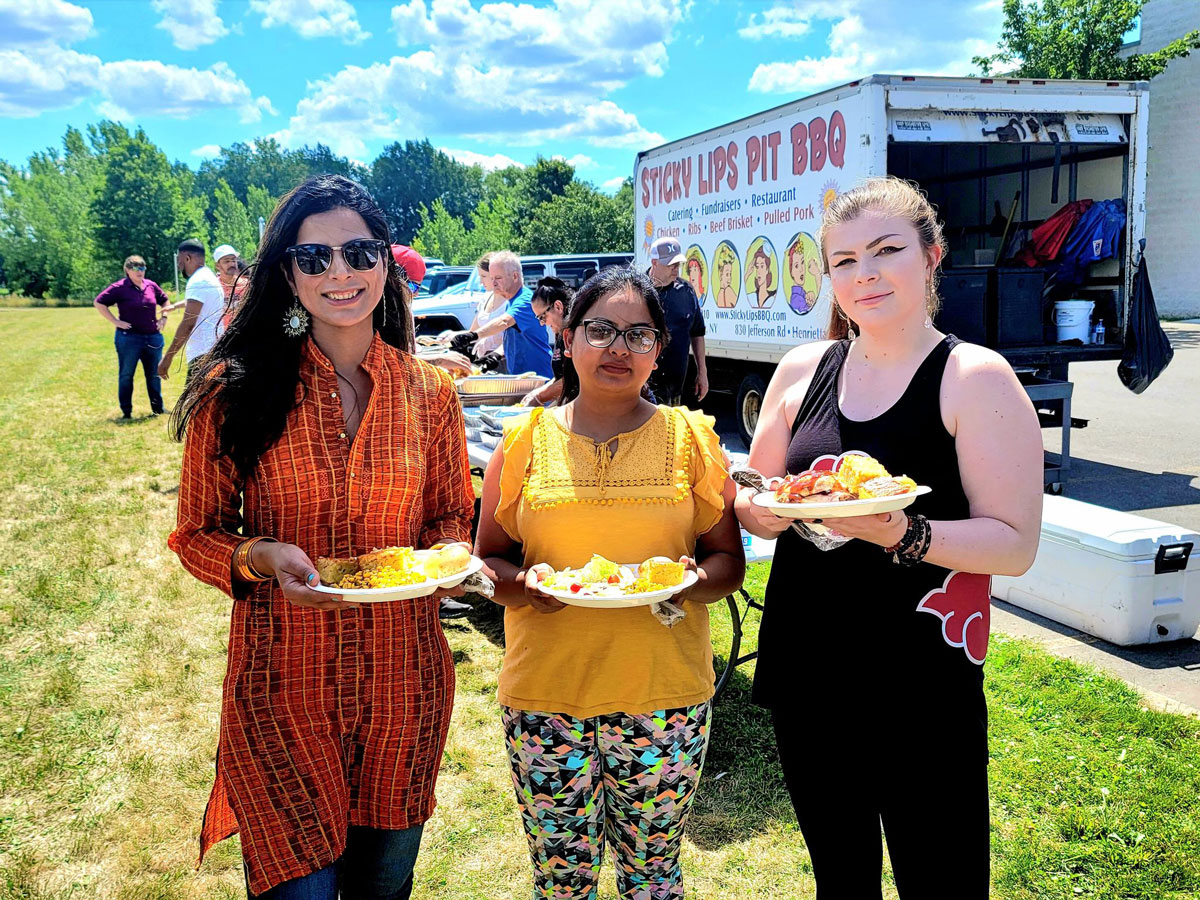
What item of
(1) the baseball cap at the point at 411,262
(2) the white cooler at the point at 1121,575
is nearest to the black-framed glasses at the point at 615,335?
(2) the white cooler at the point at 1121,575

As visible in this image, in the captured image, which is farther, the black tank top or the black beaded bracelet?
the black tank top

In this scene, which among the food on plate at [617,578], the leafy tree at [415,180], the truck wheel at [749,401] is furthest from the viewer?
the leafy tree at [415,180]

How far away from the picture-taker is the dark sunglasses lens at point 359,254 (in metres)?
2.01

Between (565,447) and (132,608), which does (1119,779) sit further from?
(132,608)

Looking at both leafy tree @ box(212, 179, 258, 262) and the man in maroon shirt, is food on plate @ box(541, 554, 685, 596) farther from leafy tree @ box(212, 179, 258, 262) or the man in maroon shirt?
leafy tree @ box(212, 179, 258, 262)

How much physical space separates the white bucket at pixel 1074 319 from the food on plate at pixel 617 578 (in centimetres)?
779

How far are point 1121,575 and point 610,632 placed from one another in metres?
3.55

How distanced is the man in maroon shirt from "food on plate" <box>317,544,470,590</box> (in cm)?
1109

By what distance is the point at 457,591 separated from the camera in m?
1.98

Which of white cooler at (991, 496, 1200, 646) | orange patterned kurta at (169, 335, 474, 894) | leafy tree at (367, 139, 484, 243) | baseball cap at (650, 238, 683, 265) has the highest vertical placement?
leafy tree at (367, 139, 484, 243)

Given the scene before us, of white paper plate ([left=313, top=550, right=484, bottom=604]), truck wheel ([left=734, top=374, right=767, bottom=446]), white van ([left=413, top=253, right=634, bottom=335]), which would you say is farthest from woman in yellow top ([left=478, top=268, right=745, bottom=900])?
white van ([left=413, top=253, right=634, bottom=335])

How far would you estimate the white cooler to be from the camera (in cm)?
451

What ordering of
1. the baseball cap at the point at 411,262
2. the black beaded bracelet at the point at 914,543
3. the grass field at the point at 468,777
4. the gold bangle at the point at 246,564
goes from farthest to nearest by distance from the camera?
the baseball cap at the point at 411,262, the grass field at the point at 468,777, the gold bangle at the point at 246,564, the black beaded bracelet at the point at 914,543

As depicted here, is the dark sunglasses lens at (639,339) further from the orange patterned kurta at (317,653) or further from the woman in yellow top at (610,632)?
the orange patterned kurta at (317,653)
